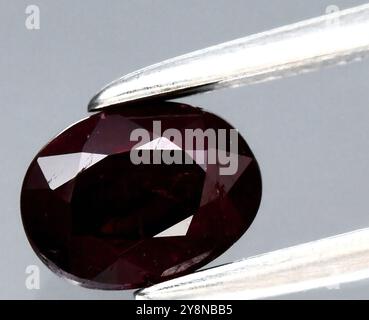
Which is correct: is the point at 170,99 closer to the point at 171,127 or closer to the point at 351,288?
the point at 171,127

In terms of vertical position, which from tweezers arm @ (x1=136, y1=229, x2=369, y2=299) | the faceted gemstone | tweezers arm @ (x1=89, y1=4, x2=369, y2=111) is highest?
tweezers arm @ (x1=89, y1=4, x2=369, y2=111)

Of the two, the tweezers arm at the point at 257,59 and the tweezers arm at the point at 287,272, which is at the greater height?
the tweezers arm at the point at 257,59

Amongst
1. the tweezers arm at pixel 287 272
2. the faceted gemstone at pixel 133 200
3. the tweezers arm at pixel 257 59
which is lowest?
the tweezers arm at pixel 287 272
